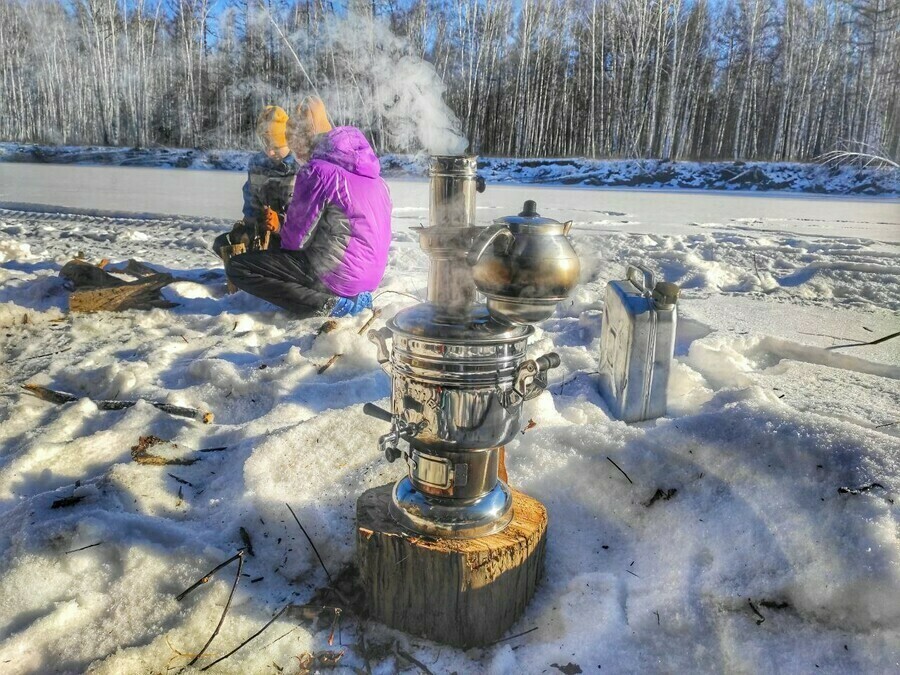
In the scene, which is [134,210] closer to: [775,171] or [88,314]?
[88,314]

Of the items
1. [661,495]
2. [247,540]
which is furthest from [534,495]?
[247,540]

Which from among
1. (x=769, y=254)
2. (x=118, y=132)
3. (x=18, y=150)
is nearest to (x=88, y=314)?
(x=769, y=254)

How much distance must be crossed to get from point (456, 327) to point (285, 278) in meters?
3.13

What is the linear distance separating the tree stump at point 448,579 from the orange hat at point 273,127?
4268 millimetres

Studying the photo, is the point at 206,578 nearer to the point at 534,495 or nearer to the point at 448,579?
the point at 448,579

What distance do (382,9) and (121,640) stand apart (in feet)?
19.1

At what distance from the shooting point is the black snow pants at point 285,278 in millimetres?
4379

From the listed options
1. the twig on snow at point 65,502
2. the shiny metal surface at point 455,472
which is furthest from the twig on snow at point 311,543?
the twig on snow at point 65,502

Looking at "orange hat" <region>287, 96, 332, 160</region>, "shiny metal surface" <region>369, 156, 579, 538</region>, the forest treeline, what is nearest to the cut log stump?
"orange hat" <region>287, 96, 332, 160</region>

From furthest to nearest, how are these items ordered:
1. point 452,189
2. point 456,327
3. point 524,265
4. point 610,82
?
point 610,82, point 452,189, point 456,327, point 524,265

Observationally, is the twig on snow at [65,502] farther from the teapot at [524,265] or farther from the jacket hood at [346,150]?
the jacket hood at [346,150]

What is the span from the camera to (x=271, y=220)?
5203mm

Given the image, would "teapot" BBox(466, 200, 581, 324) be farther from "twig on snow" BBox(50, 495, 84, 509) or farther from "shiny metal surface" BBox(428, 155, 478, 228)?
"twig on snow" BBox(50, 495, 84, 509)

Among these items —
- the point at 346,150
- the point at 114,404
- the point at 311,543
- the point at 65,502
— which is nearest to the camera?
the point at 311,543
